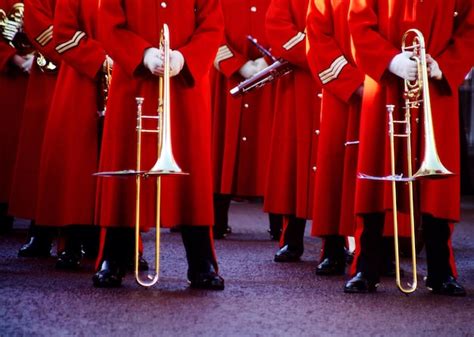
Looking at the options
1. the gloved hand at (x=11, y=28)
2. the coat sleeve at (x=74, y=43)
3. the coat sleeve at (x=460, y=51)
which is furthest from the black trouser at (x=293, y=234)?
the gloved hand at (x=11, y=28)

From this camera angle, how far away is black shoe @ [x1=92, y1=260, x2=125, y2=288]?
4.64 metres

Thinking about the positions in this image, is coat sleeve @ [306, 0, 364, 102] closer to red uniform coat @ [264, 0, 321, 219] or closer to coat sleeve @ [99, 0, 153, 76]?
red uniform coat @ [264, 0, 321, 219]

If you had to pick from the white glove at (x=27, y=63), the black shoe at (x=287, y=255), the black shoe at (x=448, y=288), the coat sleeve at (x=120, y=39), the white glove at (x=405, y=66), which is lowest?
the black shoe at (x=448, y=288)

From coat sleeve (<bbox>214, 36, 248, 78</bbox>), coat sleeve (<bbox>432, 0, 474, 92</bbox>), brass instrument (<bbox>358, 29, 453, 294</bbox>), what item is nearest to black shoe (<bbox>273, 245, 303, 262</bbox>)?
brass instrument (<bbox>358, 29, 453, 294</bbox>)

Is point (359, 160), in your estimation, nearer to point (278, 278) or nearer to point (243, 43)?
point (278, 278)

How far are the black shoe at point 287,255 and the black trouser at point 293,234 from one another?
18mm

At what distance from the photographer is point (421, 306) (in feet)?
14.2

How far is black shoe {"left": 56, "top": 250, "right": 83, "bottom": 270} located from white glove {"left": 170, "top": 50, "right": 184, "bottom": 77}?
1315 millimetres

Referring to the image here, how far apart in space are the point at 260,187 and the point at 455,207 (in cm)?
272

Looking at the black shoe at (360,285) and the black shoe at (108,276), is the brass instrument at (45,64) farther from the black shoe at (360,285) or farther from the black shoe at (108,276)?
the black shoe at (360,285)

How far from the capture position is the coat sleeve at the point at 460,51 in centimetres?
459

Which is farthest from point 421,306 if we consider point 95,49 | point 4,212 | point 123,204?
point 4,212

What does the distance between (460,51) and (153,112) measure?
1364 mm

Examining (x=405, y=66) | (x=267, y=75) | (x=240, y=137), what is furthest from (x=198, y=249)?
(x=240, y=137)
